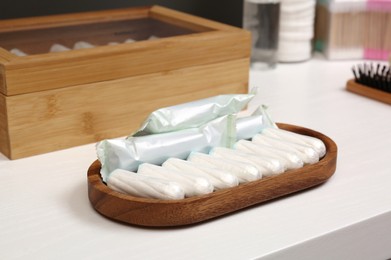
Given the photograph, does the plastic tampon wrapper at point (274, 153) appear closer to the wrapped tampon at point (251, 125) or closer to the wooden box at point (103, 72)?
the wrapped tampon at point (251, 125)

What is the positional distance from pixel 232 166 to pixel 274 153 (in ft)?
0.18

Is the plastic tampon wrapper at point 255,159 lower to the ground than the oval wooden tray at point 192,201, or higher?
higher

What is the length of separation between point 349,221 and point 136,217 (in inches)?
7.4

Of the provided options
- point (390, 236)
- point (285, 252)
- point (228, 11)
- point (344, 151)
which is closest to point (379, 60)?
point (228, 11)

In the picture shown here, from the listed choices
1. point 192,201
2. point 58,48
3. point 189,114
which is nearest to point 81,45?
point 58,48

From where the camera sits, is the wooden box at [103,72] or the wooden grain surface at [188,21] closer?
the wooden box at [103,72]

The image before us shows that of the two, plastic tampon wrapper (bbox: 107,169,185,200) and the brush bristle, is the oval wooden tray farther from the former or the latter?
the brush bristle

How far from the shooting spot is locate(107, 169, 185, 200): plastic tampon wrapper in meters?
0.58

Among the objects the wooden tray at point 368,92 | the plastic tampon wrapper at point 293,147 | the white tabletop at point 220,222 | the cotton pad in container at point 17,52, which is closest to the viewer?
the white tabletop at point 220,222

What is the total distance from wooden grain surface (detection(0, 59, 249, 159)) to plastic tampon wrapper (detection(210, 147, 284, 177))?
152 millimetres

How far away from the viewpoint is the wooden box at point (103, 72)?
721 mm

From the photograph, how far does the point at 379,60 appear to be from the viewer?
114cm

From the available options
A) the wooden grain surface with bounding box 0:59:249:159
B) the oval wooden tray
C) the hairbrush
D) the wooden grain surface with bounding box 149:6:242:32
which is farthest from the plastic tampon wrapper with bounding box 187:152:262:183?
the hairbrush

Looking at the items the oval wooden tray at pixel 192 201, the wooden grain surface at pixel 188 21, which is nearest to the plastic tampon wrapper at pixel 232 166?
the oval wooden tray at pixel 192 201
